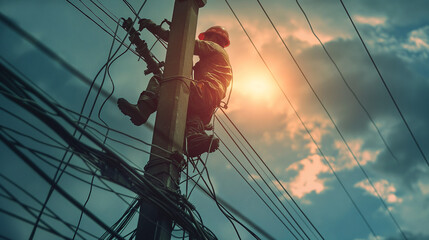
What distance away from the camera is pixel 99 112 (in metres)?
5.00

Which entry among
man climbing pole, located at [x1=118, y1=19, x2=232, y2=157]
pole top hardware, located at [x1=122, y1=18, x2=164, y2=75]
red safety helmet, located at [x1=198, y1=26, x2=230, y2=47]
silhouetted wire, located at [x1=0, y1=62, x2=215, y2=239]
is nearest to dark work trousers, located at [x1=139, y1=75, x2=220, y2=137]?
man climbing pole, located at [x1=118, y1=19, x2=232, y2=157]

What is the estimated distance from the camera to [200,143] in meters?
4.65

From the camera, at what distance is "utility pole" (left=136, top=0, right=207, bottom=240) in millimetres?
3807

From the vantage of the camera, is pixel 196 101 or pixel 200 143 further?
pixel 196 101

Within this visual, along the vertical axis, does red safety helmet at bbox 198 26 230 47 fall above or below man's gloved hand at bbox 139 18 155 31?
Result: above

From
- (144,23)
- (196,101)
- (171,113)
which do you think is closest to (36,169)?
(171,113)

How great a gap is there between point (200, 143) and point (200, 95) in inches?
21.1

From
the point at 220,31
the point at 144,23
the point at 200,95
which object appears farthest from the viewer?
the point at 220,31

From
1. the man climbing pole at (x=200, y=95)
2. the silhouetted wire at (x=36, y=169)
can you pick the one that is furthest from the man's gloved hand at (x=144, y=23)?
the silhouetted wire at (x=36, y=169)

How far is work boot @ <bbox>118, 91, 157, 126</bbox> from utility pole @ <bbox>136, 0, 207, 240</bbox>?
0.30 metres

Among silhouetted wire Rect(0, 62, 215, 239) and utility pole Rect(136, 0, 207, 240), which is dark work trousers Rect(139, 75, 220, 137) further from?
silhouetted wire Rect(0, 62, 215, 239)

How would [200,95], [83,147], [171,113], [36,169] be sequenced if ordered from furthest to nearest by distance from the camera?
[200,95], [171,113], [83,147], [36,169]

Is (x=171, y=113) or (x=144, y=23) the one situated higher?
(x=144, y=23)

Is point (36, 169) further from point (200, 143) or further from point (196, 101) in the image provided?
point (196, 101)
